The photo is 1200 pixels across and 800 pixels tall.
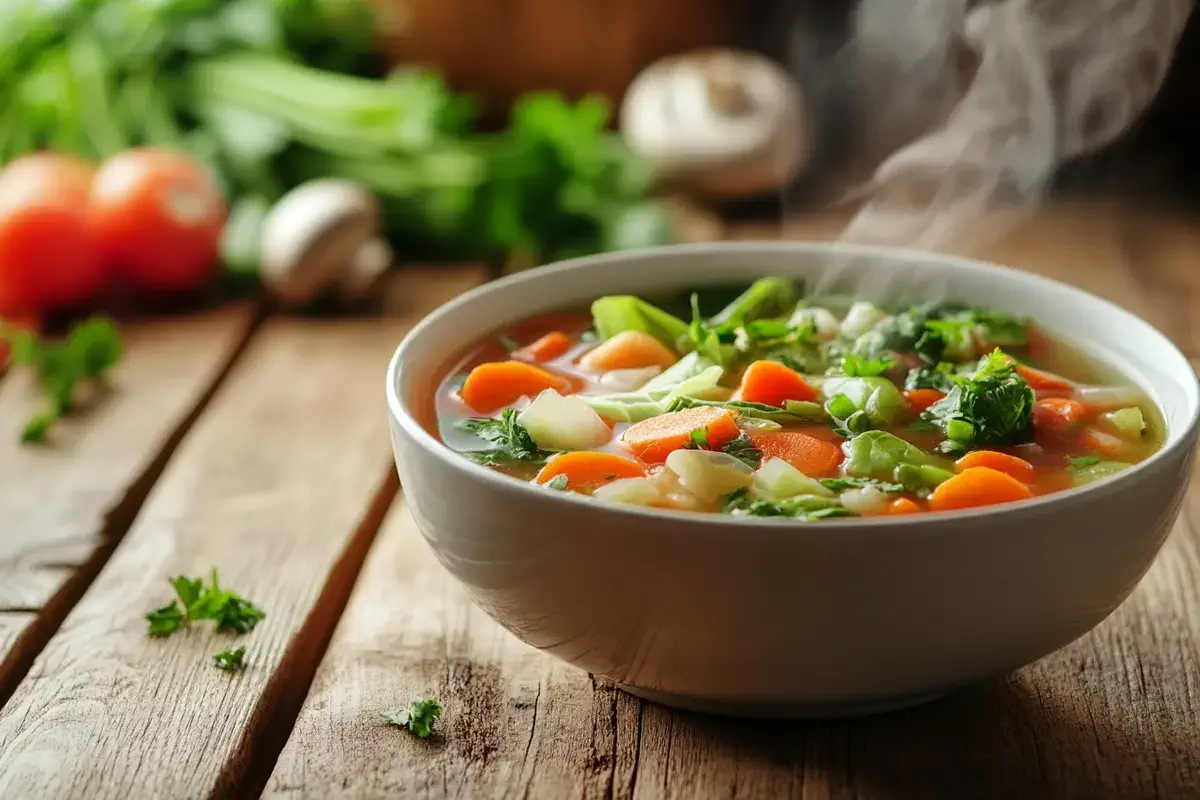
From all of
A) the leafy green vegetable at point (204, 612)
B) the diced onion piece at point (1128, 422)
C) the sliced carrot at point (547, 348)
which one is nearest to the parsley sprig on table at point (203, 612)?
the leafy green vegetable at point (204, 612)

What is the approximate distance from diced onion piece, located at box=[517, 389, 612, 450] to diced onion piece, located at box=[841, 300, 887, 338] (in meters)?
0.63

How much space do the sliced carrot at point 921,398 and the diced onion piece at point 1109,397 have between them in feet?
0.76

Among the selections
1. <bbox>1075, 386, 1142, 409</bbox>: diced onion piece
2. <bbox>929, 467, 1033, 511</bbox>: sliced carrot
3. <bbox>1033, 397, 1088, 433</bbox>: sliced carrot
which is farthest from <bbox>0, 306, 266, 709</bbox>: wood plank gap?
<bbox>1075, 386, 1142, 409</bbox>: diced onion piece

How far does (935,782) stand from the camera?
1.91 m

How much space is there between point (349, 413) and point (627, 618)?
5.72 ft

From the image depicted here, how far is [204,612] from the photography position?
242 cm

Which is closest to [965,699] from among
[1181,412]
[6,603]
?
[1181,412]

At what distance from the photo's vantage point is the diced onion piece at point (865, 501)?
191 centimetres

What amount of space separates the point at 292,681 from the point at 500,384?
591mm

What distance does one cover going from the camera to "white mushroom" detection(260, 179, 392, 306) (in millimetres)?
4023

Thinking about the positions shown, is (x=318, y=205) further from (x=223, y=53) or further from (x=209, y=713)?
(x=209, y=713)

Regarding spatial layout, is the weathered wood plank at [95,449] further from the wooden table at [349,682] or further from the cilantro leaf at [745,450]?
the cilantro leaf at [745,450]

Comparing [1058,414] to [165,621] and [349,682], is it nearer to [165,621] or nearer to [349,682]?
[349,682]

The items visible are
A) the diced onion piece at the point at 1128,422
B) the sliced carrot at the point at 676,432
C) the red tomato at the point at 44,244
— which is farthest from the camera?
the red tomato at the point at 44,244
